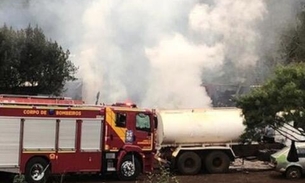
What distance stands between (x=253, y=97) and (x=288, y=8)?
15.8 metres

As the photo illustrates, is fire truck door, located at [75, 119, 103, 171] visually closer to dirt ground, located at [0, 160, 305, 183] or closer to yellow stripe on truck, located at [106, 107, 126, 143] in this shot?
yellow stripe on truck, located at [106, 107, 126, 143]

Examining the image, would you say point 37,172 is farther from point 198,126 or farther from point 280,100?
point 280,100

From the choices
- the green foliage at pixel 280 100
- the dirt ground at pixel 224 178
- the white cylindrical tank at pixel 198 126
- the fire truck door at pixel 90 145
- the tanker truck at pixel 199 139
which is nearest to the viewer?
the green foliage at pixel 280 100

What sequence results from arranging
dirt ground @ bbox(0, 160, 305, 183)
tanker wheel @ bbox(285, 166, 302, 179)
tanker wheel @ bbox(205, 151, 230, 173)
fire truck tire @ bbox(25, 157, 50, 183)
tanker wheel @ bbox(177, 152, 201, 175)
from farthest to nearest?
tanker wheel @ bbox(205, 151, 230, 173) → tanker wheel @ bbox(177, 152, 201, 175) → tanker wheel @ bbox(285, 166, 302, 179) → dirt ground @ bbox(0, 160, 305, 183) → fire truck tire @ bbox(25, 157, 50, 183)

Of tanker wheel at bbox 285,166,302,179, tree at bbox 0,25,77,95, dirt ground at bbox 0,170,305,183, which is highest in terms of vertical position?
tree at bbox 0,25,77,95

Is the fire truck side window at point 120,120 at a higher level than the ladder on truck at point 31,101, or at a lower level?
lower

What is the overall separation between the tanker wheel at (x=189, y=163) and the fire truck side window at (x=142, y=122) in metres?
2.82

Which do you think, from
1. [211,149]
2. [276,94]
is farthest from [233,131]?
[276,94]

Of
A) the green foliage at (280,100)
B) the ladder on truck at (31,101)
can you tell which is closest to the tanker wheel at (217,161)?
the green foliage at (280,100)

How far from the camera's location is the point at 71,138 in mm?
24125

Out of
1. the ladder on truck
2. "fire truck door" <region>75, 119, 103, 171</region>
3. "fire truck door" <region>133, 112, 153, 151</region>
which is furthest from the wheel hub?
"fire truck door" <region>133, 112, 153, 151</region>

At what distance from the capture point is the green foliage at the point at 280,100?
2261cm

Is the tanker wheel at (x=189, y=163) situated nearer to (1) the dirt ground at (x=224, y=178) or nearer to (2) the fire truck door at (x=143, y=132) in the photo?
(1) the dirt ground at (x=224, y=178)

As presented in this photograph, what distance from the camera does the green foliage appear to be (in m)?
22.6
